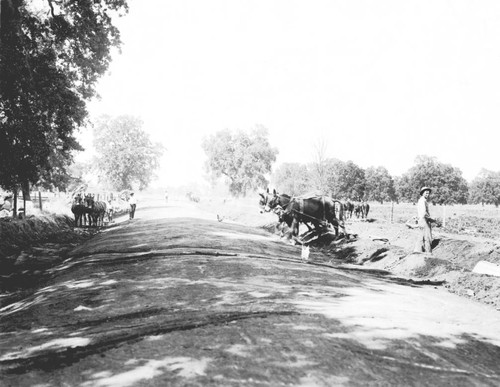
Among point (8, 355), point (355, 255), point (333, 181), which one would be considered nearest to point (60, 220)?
point (355, 255)

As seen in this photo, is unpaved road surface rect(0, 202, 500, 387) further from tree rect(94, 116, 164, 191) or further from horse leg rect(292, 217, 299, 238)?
tree rect(94, 116, 164, 191)

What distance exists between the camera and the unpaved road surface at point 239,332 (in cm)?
360

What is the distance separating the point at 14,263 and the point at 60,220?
→ 11538 mm

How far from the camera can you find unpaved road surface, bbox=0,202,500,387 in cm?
360

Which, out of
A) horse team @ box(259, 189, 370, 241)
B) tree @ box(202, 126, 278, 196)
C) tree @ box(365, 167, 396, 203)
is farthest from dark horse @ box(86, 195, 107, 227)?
tree @ box(365, 167, 396, 203)

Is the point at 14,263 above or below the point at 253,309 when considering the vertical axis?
below

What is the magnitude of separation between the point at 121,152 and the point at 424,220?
60278 mm

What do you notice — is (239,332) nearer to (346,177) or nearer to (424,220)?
(424,220)

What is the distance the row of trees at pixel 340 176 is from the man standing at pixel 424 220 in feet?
91.7

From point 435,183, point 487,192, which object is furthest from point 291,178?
point 487,192

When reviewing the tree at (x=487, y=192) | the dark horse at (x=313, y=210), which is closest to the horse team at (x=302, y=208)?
the dark horse at (x=313, y=210)

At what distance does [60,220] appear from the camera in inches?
862

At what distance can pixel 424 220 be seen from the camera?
1079 cm

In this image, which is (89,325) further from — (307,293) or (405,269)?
(405,269)
